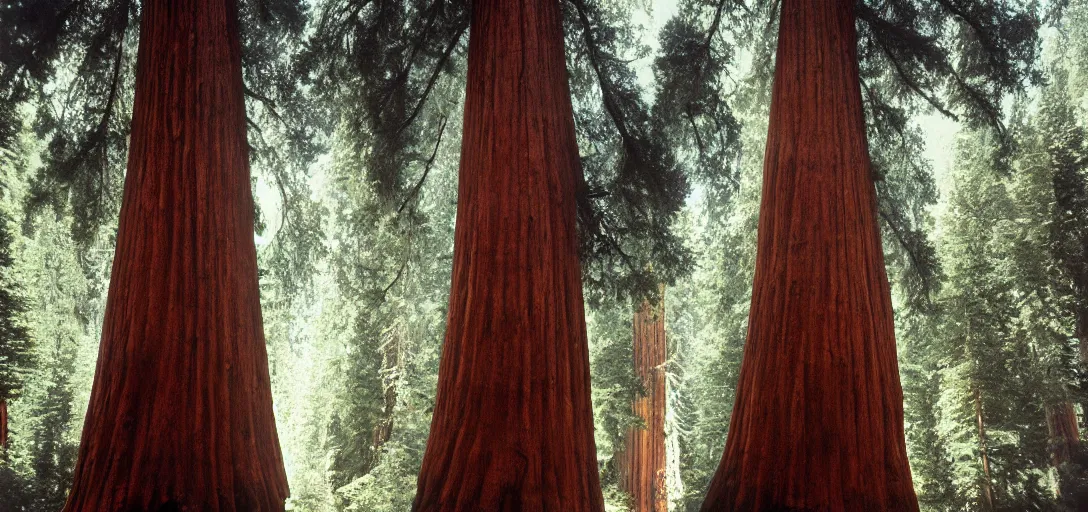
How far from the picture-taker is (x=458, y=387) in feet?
14.0

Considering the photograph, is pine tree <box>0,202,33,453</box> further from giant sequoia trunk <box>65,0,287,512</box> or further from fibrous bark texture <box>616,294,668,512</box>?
fibrous bark texture <box>616,294,668,512</box>

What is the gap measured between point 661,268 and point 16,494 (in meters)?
11.7

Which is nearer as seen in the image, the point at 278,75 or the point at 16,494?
the point at 278,75

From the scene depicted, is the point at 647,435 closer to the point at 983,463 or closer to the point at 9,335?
the point at 983,463

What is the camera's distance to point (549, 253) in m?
4.44

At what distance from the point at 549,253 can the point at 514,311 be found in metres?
0.43

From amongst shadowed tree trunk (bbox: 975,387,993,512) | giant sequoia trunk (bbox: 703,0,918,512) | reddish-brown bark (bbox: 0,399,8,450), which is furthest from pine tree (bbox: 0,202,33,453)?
shadowed tree trunk (bbox: 975,387,993,512)

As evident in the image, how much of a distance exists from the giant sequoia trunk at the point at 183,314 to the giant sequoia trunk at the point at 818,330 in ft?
10.3

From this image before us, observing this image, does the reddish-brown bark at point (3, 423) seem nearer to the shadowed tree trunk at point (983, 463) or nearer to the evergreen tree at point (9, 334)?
the evergreen tree at point (9, 334)

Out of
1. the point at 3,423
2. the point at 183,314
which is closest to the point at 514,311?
the point at 183,314

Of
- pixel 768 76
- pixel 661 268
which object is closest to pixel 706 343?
pixel 768 76

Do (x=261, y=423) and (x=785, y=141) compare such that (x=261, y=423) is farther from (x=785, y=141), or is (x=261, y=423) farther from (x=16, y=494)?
(x=16, y=494)

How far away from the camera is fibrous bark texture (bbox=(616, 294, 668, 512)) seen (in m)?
11.2

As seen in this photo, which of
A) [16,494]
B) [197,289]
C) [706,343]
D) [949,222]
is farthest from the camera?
[706,343]
